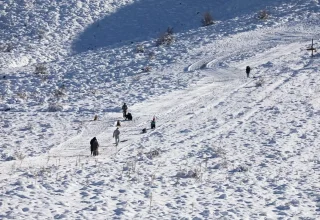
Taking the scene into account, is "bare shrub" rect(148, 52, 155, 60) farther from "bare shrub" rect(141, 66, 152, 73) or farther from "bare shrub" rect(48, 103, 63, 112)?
"bare shrub" rect(48, 103, 63, 112)

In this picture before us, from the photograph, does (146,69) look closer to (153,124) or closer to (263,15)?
(153,124)

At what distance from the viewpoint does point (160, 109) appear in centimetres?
2753

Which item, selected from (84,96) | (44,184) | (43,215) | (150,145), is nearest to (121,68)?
(84,96)

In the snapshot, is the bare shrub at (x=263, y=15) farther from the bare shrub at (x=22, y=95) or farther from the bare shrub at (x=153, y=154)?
the bare shrub at (x=153, y=154)

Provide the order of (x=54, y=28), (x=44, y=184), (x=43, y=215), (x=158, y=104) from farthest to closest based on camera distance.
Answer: (x=54, y=28) → (x=158, y=104) → (x=44, y=184) → (x=43, y=215)

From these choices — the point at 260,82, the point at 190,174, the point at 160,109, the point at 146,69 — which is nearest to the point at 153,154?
the point at 190,174

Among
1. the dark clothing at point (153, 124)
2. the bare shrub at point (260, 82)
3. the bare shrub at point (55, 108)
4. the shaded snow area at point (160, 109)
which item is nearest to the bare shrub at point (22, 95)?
the shaded snow area at point (160, 109)

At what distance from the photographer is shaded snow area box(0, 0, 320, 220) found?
1422cm

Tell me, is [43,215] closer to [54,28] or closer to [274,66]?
[274,66]

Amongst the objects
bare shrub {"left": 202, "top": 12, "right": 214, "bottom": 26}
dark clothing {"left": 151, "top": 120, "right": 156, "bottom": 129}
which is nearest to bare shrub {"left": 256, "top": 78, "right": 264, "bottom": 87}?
dark clothing {"left": 151, "top": 120, "right": 156, "bottom": 129}

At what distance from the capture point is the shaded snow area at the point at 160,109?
1422 centimetres

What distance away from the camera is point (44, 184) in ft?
49.5

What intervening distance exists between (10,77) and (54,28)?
1068cm

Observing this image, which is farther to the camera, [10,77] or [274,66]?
[10,77]
